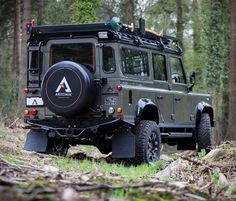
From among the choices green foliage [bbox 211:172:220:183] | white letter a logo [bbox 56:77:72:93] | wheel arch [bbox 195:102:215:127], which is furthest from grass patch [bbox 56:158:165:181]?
wheel arch [bbox 195:102:215:127]

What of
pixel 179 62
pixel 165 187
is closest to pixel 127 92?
pixel 179 62

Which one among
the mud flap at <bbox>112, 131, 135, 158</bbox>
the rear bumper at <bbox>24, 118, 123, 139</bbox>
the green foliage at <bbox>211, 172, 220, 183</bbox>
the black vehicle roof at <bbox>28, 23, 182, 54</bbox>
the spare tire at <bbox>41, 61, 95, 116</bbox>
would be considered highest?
the black vehicle roof at <bbox>28, 23, 182, 54</bbox>

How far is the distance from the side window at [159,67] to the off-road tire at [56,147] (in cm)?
244

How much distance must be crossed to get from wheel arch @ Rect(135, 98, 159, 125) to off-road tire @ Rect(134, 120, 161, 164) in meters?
0.18

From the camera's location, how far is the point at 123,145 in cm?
1027

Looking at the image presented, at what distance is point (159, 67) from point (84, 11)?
33.8 feet

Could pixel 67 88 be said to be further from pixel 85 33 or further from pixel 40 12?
pixel 40 12

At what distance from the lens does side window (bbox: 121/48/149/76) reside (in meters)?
10.7

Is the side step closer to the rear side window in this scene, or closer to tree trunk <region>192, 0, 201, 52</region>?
the rear side window

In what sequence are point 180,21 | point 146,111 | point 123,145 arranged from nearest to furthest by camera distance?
point 123,145
point 146,111
point 180,21

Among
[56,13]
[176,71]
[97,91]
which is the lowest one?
[97,91]

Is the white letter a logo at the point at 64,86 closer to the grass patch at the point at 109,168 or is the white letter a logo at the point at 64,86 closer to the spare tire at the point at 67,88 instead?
the spare tire at the point at 67,88

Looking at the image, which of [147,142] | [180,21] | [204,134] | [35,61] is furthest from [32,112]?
[180,21]

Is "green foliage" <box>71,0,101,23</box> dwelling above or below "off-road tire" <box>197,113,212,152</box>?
above
